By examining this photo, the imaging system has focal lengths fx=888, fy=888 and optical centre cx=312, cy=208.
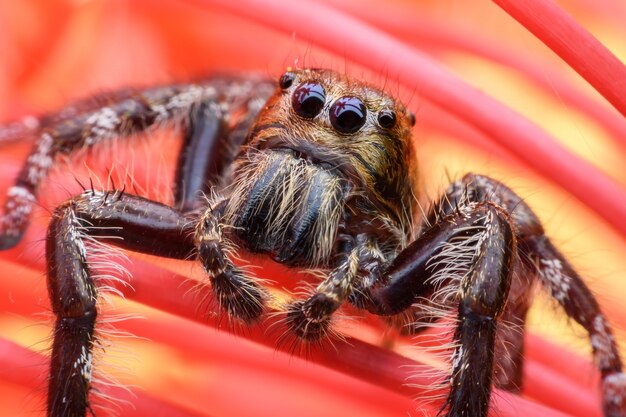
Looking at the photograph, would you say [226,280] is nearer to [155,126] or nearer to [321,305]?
[321,305]

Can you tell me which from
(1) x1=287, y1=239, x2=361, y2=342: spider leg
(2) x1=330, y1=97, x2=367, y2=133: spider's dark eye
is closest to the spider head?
(2) x1=330, y1=97, x2=367, y2=133: spider's dark eye

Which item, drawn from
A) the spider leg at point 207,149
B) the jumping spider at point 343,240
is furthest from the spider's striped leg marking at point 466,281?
the spider leg at point 207,149

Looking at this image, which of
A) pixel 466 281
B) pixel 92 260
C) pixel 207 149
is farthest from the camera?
pixel 207 149

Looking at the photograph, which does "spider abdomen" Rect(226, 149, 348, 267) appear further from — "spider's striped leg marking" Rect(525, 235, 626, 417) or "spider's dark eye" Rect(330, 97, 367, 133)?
"spider's striped leg marking" Rect(525, 235, 626, 417)

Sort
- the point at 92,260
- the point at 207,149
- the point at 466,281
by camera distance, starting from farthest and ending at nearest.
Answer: the point at 207,149 < the point at 92,260 < the point at 466,281

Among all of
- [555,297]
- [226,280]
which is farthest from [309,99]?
[555,297]

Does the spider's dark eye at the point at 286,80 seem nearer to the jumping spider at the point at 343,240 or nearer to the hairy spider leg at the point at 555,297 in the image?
the jumping spider at the point at 343,240
